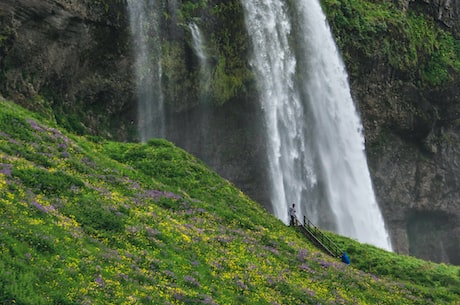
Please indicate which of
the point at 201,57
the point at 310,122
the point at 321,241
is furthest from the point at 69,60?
the point at 310,122

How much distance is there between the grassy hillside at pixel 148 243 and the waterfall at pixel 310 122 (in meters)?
15.7

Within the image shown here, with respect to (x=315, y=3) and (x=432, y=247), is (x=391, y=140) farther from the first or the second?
(x=315, y=3)

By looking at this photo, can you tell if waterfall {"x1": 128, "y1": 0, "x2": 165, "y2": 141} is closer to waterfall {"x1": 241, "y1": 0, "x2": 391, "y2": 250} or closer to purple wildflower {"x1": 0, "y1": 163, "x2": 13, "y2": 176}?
waterfall {"x1": 241, "y1": 0, "x2": 391, "y2": 250}

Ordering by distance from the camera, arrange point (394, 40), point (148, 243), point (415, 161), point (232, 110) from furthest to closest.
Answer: point (415, 161) < point (394, 40) < point (232, 110) < point (148, 243)

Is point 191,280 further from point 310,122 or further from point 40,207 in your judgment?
point 310,122

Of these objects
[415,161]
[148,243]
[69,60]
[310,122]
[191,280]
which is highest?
[415,161]

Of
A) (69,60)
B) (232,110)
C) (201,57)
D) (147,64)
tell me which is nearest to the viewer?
(69,60)

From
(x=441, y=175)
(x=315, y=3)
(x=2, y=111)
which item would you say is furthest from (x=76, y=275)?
(x=441, y=175)

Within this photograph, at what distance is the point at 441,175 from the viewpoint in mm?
61281

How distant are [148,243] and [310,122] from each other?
1380 inches

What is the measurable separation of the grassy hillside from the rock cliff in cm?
696

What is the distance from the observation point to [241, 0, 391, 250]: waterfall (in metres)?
44.9

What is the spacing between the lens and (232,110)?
1793 inches

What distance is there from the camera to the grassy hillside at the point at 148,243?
1163cm
